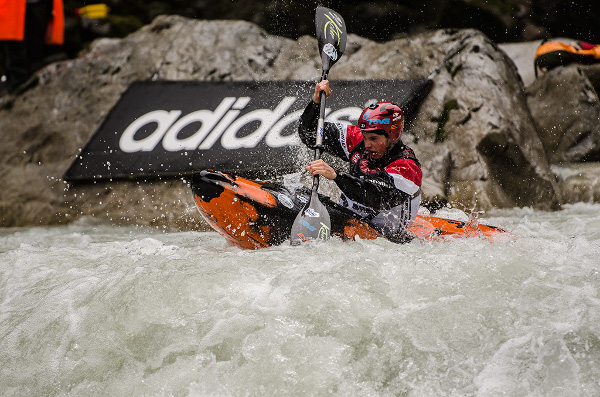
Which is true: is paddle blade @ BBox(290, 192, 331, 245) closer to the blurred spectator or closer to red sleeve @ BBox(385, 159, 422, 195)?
red sleeve @ BBox(385, 159, 422, 195)

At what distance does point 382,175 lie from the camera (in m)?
3.46

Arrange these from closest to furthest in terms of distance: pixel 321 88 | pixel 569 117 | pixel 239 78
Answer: pixel 321 88 < pixel 569 117 < pixel 239 78

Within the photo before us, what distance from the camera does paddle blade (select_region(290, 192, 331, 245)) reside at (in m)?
3.48

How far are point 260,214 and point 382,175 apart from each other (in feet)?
2.81

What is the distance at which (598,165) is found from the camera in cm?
646

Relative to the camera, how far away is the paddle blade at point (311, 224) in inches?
137

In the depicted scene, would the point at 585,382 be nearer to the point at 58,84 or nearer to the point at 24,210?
the point at 24,210

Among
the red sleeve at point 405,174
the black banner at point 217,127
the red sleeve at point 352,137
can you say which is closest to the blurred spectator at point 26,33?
the black banner at point 217,127

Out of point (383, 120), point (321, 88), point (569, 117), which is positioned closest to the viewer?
point (383, 120)

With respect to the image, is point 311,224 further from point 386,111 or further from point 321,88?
point 321,88

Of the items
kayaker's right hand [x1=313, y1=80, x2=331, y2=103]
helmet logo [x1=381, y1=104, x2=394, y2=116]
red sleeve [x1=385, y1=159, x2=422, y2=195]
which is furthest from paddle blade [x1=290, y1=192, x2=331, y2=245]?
kayaker's right hand [x1=313, y1=80, x2=331, y2=103]

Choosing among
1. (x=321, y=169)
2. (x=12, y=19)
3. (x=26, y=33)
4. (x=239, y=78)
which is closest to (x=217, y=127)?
(x=239, y=78)

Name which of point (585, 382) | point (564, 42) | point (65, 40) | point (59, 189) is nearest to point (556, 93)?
point (564, 42)

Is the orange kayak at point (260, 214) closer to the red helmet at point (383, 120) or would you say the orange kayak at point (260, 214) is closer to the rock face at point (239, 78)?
the red helmet at point (383, 120)
